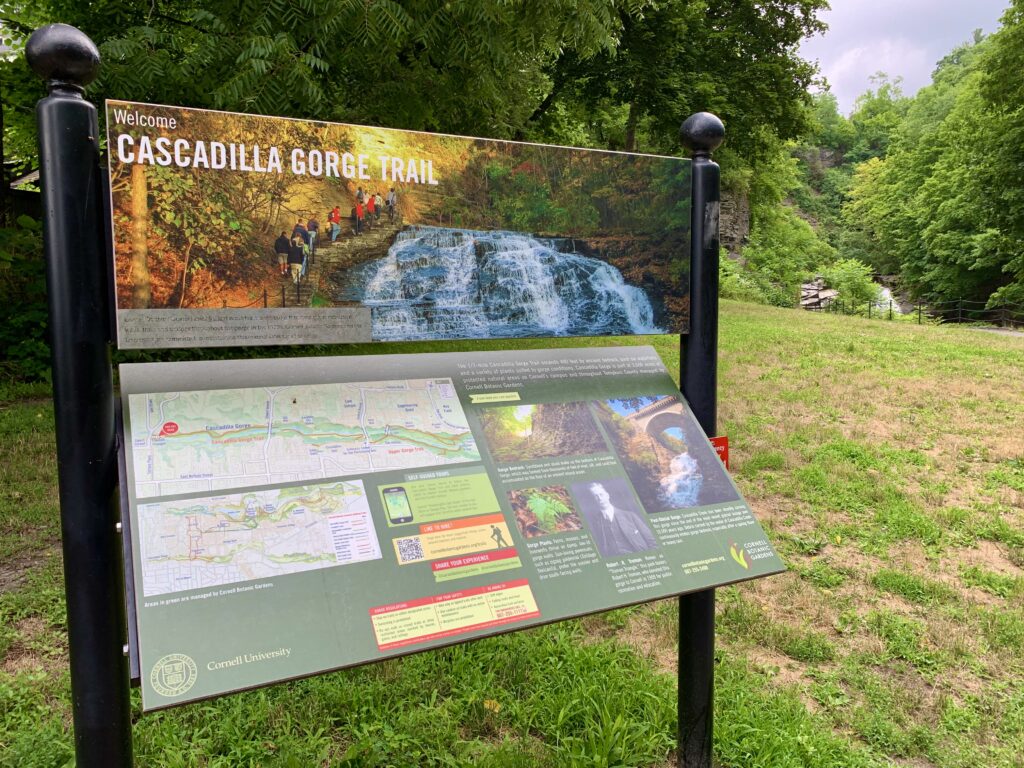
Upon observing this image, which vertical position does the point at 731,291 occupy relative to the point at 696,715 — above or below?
above

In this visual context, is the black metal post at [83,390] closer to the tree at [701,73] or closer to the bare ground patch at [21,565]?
the bare ground patch at [21,565]

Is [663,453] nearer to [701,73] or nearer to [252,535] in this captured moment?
[252,535]

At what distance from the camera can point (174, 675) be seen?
4.60ft

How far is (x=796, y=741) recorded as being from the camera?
2727 millimetres

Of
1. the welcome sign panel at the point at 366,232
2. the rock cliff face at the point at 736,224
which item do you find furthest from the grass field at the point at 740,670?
the rock cliff face at the point at 736,224

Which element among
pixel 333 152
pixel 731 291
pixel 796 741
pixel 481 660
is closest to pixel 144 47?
pixel 333 152

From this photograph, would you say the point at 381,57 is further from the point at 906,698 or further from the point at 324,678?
the point at 906,698

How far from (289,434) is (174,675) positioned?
0.56m

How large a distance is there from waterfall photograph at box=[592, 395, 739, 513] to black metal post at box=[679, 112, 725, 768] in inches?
6.1

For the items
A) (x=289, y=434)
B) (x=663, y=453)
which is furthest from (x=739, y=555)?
(x=289, y=434)

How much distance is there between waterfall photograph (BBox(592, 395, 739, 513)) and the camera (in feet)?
6.80

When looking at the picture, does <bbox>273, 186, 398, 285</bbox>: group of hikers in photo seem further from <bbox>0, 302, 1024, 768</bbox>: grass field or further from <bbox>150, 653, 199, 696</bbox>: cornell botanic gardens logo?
<bbox>0, 302, 1024, 768</bbox>: grass field

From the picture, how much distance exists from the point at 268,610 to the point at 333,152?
1053mm

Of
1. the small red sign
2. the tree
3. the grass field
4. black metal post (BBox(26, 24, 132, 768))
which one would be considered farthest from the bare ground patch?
the tree
